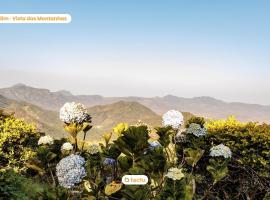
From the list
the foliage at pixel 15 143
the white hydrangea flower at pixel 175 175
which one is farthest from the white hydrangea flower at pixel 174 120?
the foliage at pixel 15 143

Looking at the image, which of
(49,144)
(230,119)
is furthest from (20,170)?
(49,144)

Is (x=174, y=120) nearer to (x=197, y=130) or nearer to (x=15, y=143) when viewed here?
(x=197, y=130)

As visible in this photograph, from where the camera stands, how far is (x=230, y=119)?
11.2m

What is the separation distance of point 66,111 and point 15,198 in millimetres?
7035

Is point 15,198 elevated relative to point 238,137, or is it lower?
lower

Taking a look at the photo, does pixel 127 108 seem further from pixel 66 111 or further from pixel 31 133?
pixel 66 111

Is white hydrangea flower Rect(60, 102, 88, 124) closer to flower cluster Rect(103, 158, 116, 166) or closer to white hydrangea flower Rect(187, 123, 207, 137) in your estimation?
flower cluster Rect(103, 158, 116, 166)

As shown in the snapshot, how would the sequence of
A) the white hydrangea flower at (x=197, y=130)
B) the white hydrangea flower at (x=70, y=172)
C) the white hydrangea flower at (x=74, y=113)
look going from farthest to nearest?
1. the white hydrangea flower at (x=197, y=130)
2. the white hydrangea flower at (x=74, y=113)
3. the white hydrangea flower at (x=70, y=172)

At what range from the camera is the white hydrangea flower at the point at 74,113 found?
4.02 m

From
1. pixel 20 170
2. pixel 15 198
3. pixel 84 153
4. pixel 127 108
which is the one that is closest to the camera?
pixel 84 153

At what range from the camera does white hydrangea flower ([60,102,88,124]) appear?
4.02 metres

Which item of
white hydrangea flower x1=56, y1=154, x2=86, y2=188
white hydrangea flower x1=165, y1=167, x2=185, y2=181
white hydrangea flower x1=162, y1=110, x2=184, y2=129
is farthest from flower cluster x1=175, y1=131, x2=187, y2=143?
white hydrangea flower x1=165, y1=167, x2=185, y2=181

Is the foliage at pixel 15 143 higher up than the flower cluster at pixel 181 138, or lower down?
lower down

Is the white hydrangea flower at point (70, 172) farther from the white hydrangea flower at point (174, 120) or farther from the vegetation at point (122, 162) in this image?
the white hydrangea flower at point (174, 120)
